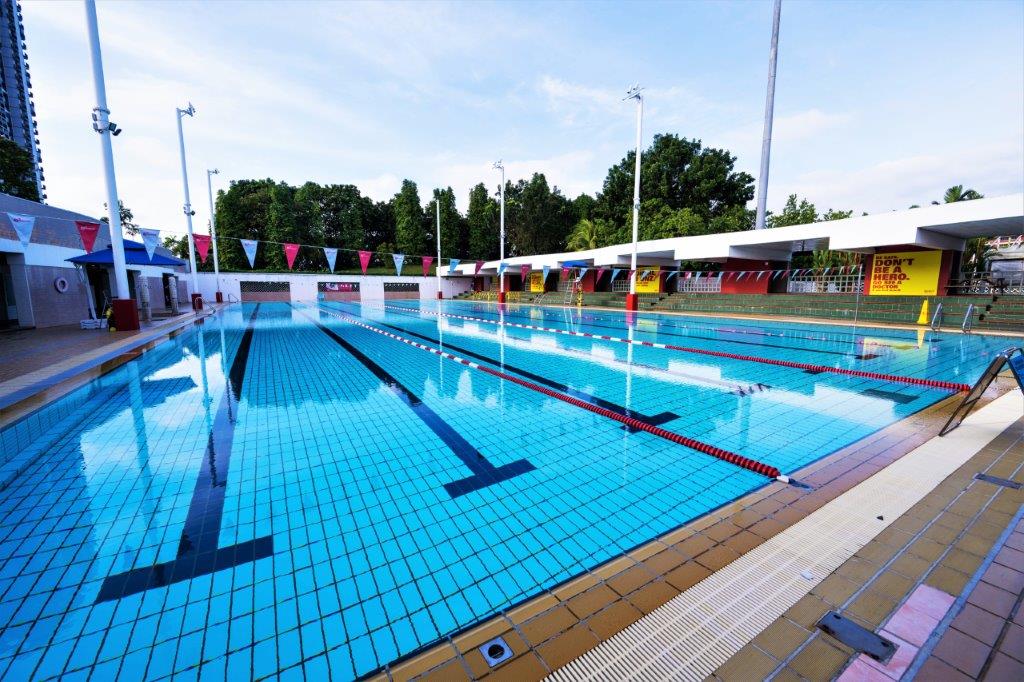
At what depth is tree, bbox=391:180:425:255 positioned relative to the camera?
39.1 m

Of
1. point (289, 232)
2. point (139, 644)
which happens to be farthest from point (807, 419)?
point (289, 232)

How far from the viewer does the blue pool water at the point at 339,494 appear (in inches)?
65.3

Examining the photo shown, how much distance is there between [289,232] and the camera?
1320 inches

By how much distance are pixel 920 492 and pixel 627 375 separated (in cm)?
385

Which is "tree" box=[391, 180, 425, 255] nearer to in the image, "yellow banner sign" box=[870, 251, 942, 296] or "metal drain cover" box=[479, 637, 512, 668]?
"yellow banner sign" box=[870, 251, 942, 296]

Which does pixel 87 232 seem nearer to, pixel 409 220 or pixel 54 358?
pixel 54 358

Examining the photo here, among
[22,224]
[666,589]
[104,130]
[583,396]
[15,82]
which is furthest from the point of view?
[15,82]

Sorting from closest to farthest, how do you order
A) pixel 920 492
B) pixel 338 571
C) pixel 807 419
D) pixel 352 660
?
pixel 352 660 < pixel 338 571 < pixel 920 492 < pixel 807 419

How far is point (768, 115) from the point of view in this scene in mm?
18828

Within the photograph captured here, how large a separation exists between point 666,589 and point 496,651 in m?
0.74

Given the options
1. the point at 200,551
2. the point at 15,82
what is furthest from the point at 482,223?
the point at 15,82

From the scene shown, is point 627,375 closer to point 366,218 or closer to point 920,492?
point 920,492

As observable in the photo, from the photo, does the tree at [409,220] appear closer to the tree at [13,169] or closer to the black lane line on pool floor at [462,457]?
the tree at [13,169]

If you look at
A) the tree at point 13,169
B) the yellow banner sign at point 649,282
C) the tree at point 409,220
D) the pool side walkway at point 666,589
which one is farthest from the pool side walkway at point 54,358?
the tree at point 409,220
